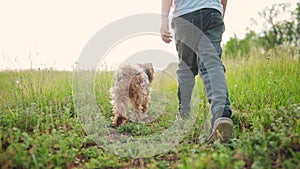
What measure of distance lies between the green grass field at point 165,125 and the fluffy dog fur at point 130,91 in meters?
0.30

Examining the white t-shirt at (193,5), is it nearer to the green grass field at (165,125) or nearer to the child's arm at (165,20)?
the child's arm at (165,20)

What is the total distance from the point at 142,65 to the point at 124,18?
1386 mm

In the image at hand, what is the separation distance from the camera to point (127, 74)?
4.52 m

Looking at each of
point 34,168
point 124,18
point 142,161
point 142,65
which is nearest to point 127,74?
point 142,65

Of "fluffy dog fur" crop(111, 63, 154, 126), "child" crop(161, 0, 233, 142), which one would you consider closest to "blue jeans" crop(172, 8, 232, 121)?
"child" crop(161, 0, 233, 142)

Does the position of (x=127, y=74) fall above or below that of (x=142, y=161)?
above

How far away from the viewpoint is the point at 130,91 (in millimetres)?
4672

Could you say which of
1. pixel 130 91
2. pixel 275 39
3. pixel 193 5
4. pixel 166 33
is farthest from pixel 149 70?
pixel 275 39

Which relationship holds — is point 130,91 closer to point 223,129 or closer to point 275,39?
point 223,129

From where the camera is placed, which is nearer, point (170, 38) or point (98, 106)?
point (170, 38)

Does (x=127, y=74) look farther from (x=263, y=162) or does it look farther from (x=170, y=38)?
(x=263, y=162)

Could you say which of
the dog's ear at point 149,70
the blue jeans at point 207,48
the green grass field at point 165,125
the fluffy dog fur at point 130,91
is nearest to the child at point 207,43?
the blue jeans at point 207,48

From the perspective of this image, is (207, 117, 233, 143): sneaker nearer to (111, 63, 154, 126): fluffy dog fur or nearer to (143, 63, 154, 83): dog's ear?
(111, 63, 154, 126): fluffy dog fur

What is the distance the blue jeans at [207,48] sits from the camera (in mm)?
2926
